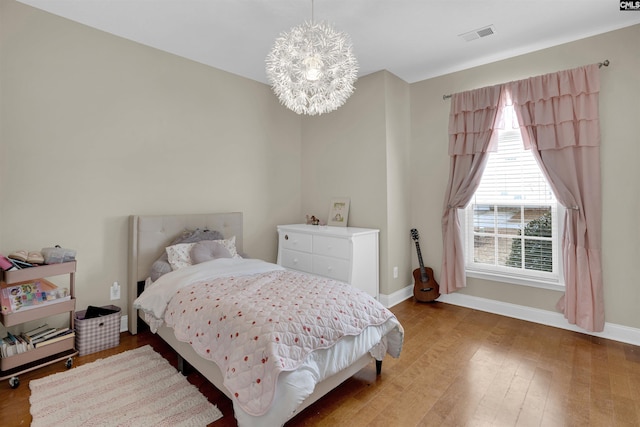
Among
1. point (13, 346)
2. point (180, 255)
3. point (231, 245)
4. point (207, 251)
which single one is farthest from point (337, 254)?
point (13, 346)

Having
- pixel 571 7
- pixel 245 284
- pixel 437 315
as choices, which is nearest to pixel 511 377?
pixel 437 315

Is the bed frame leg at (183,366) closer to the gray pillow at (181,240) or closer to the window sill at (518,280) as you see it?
the gray pillow at (181,240)

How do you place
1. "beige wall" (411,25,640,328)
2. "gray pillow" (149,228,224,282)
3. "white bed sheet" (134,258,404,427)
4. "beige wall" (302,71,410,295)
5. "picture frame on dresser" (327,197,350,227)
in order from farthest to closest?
"picture frame on dresser" (327,197,350,227)
"beige wall" (302,71,410,295)
"gray pillow" (149,228,224,282)
"beige wall" (411,25,640,328)
"white bed sheet" (134,258,404,427)

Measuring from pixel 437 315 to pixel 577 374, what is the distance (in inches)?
50.1

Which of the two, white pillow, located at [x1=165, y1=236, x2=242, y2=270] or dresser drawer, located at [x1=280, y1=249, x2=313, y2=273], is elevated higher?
white pillow, located at [x1=165, y1=236, x2=242, y2=270]

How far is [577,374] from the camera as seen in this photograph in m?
2.21

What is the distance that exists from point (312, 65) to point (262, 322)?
1499mm

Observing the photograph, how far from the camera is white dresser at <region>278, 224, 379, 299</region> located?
3277 mm

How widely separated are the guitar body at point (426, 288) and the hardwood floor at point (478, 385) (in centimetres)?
75

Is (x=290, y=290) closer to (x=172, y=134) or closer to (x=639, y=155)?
(x=172, y=134)

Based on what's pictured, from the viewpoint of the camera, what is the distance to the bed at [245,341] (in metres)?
1.48

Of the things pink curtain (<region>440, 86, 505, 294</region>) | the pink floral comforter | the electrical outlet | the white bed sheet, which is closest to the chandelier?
the pink floral comforter

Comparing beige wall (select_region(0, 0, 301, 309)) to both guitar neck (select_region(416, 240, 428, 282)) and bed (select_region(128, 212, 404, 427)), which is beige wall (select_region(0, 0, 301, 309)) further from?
guitar neck (select_region(416, 240, 428, 282))

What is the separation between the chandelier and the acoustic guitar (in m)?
2.49
